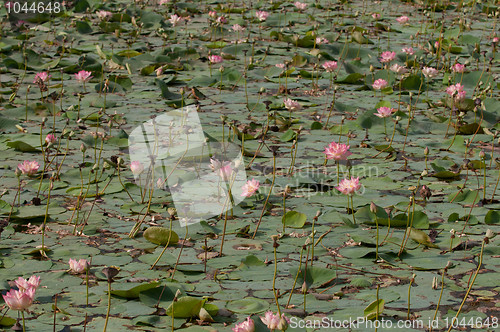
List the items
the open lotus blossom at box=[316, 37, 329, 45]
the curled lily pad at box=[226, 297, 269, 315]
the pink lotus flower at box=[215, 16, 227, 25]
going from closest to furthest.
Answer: the curled lily pad at box=[226, 297, 269, 315] → the open lotus blossom at box=[316, 37, 329, 45] → the pink lotus flower at box=[215, 16, 227, 25]

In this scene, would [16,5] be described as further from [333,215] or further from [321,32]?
[333,215]

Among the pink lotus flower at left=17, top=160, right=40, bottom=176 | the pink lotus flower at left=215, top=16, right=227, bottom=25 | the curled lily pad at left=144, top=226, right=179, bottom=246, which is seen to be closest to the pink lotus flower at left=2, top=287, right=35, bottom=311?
the curled lily pad at left=144, top=226, right=179, bottom=246

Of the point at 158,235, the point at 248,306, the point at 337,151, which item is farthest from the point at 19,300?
the point at 337,151

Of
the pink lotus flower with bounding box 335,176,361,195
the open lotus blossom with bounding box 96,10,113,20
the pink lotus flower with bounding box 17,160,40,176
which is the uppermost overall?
the pink lotus flower with bounding box 335,176,361,195

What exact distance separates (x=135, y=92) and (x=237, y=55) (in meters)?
1.32

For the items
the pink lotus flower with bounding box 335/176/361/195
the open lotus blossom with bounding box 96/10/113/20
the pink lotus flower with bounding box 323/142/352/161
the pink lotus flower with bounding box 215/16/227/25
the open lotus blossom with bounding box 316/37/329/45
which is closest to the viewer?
the pink lotus flower with bounding box 335/176/361/195

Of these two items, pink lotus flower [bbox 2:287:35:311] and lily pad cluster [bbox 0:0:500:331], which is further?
lily pad cluster [bbox 0:0:500:331]

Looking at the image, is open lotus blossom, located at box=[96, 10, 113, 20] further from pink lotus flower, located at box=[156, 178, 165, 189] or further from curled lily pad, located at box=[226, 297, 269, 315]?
curled lily pad, located at box=[226, 297, 269, 315]

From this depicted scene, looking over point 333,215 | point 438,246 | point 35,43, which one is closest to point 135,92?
point 35,43

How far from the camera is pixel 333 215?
2859 millimetres

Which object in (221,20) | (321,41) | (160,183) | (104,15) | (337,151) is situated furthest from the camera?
(104,15)

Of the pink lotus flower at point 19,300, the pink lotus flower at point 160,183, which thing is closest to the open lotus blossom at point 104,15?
the pink lotus flower at point 160,183

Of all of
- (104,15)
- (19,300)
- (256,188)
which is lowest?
(104,15)

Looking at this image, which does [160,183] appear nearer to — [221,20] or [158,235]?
[158,235]
